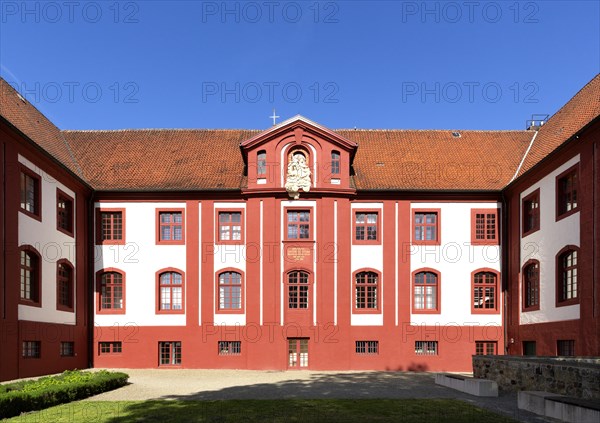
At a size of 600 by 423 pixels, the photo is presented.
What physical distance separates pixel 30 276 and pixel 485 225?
20306 mm

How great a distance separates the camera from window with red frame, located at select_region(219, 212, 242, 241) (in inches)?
1159

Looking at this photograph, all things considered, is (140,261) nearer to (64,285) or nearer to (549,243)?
(64,285)

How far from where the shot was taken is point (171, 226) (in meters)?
29.5

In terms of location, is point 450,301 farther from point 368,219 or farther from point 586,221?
point 586,221

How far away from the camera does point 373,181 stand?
29984mm

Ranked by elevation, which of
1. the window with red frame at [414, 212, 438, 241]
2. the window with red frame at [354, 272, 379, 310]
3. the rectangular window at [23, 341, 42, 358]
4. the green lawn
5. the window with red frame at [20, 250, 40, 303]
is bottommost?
the green lawn

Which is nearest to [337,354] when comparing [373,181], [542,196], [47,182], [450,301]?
[450,301]

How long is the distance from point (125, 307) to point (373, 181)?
43.5 feet

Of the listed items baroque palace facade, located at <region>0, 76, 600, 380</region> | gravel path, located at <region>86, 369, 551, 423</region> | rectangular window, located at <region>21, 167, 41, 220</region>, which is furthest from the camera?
baroque palace facade, located at <region>0, 76, 600, 380</region>

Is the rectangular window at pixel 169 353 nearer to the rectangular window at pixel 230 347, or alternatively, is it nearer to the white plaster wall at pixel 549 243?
the rectangular window at pixel 230 347

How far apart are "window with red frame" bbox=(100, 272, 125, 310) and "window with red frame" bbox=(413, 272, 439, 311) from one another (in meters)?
13.9

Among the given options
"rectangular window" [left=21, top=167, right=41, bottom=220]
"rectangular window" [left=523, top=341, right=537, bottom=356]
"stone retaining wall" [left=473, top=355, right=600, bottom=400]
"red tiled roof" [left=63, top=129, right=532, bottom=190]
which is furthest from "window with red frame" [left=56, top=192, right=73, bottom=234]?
"rectangular window" [left=523, top=341, right=537, bottom=356]

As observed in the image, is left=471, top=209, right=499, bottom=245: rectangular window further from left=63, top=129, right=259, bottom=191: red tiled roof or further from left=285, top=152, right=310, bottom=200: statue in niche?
left=63, top=129, right=259, bottom=191: red tiled roof

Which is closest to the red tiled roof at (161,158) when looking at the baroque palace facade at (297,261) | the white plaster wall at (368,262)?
the baroque palace facade at (297,261)
